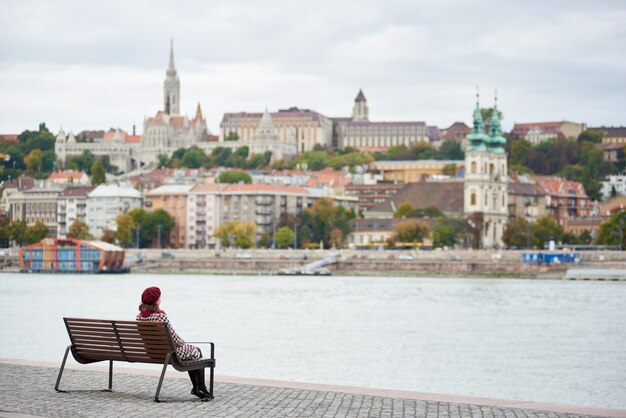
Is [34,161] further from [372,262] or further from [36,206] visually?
[372,262]

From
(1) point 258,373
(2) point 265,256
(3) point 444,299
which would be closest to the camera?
(1) point 258,373

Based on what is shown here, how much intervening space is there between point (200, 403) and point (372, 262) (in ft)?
227

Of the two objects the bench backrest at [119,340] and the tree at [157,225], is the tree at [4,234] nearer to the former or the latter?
the tree at [157,225]

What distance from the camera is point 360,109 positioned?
193m

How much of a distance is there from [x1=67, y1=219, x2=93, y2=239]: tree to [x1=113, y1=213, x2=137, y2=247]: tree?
5506 millimetres

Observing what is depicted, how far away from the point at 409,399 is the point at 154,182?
11804 centimetres

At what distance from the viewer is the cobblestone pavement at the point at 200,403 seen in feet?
31.4

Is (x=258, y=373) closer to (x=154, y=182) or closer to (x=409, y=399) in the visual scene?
(x=409, y=399)

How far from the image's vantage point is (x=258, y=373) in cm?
2161

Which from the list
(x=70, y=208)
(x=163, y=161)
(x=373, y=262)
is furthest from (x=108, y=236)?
(x=163, y=161)

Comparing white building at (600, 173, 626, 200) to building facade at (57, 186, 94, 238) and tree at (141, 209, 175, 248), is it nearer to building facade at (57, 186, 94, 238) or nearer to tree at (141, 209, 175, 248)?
tree at (141, 209, 175, 248)

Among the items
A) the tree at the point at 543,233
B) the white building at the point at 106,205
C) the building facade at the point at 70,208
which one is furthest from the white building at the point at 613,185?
the building facade at the point at 70,208

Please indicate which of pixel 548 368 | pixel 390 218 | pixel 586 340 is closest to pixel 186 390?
pixel 548 368

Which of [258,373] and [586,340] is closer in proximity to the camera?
Result: [258,373]
